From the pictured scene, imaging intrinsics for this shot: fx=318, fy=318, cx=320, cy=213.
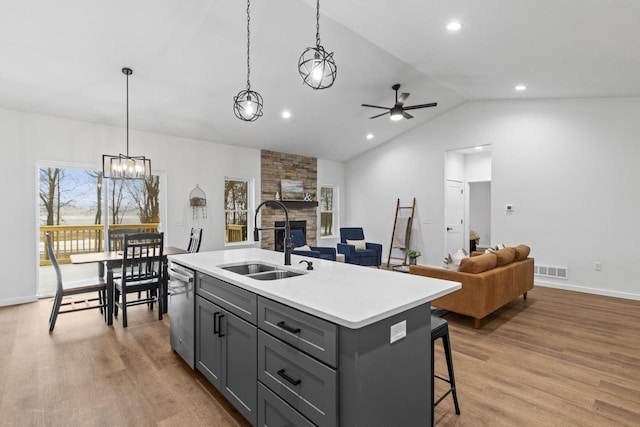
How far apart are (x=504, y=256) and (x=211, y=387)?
3.67m

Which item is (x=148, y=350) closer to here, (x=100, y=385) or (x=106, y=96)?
(x=100, y=385)

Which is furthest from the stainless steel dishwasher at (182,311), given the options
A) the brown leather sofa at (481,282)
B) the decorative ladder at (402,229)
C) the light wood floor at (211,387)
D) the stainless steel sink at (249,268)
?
the decorative ladder at (402,229)

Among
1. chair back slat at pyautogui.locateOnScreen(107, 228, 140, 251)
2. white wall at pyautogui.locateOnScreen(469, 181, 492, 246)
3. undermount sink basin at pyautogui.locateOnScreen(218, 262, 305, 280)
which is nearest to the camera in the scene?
undermount sink basin at pyautogui.locateOnScreen(218, 262, 305, 280)

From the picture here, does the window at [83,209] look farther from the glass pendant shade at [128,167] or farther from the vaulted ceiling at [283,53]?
the glass pendant shade at [128,167]

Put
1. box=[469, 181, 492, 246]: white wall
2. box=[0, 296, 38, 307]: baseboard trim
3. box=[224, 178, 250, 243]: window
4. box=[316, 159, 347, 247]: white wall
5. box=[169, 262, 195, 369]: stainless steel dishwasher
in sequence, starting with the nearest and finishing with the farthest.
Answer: box=[169, 262, 195, 369]: stainless steel dishwasher, box=[0, 296, 38, 307]: baseboard trim, box=[224, 178, 250, 243]: window, box=[316, 159, 347, 247]: white wall, box=[469, 181, 492, 246]: white wall

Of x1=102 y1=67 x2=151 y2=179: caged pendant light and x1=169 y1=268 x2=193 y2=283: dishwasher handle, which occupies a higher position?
x1=102 y1=67 x2=151 y2=179: caged pendant light

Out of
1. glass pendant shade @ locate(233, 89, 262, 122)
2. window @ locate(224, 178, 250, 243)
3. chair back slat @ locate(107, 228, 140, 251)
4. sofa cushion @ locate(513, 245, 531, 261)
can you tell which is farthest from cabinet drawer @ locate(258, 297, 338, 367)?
window @ locate(224, 178, 250, 243)

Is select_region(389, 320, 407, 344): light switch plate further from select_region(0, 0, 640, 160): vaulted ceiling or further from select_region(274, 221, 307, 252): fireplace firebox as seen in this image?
select_region(274, 221, 307, 252): fireplace firebox

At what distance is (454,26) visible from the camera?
3416 mm

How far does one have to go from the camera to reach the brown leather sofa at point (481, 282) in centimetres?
358

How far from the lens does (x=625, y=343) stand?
10.6 feet

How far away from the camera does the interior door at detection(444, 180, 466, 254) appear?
7241 millimetres

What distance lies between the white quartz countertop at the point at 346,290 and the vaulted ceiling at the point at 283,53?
2.68 m

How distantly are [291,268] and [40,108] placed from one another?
15.5ft
